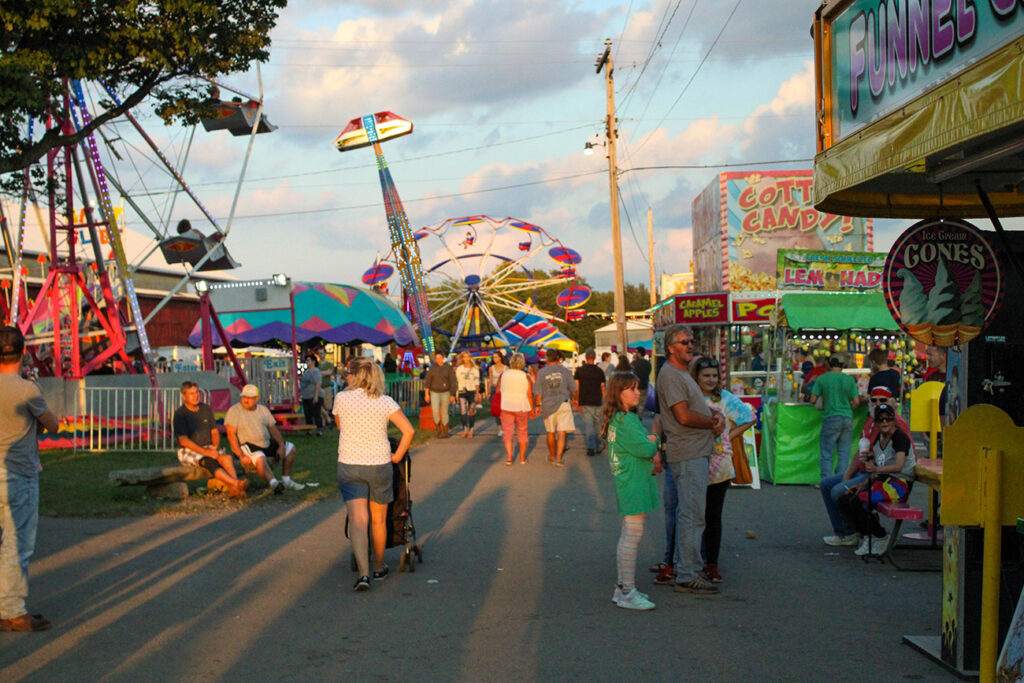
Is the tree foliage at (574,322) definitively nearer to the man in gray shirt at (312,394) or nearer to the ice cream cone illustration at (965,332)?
the man in gray shirt at (312,394)

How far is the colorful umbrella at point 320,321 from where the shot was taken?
30141 millimetres

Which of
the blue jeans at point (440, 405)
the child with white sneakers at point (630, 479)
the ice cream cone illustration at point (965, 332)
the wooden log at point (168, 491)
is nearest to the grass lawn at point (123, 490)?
the wooden log at point (168, 491)

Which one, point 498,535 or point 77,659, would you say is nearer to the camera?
point 77,659

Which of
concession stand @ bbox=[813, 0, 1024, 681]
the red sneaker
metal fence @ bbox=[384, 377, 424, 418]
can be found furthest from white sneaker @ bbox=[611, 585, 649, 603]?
metal fence @ bbox=[384, 377, 424, 418]

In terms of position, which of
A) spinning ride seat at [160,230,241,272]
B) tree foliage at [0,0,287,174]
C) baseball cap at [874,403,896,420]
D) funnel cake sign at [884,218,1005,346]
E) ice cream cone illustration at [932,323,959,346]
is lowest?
baseball cap at [874,403,896,420]

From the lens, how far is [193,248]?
22688 millimetres

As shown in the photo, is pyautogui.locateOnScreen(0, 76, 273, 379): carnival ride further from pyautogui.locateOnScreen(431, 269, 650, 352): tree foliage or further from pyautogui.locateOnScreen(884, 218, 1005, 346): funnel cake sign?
pyautogui.locateOnScreen(431, 269, 650, 352): tree foliage

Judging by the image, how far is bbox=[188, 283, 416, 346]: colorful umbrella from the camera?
98.9ft

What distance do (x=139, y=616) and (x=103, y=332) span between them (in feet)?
50.6

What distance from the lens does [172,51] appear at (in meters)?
13.1

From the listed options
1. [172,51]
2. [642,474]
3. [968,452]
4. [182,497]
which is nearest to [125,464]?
[182,497]

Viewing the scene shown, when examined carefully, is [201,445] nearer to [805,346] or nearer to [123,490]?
[123,490]

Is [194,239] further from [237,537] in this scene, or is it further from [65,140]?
[237,537]

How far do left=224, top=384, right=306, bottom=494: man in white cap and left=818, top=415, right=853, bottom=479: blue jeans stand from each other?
6245 millimetres
